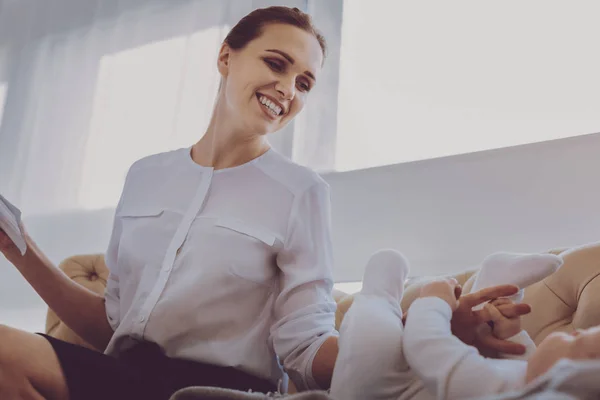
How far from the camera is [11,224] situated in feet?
3.55

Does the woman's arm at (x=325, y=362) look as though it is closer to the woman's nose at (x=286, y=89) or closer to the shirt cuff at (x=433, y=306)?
the shirt cuff at (x=433, y=306)

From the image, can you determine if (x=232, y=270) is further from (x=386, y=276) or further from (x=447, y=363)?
(x=447, y=363)

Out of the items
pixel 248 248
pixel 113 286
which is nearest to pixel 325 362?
pixel 248 248

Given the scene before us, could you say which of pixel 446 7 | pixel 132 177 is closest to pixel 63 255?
pixel 132 177

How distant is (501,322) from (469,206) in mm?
828

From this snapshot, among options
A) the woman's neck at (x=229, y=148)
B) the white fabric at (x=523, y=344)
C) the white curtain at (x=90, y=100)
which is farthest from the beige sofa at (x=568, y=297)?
the white curtain at (x=90, y=100)

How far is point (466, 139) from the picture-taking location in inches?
68.3

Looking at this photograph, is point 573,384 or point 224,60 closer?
point 573,384

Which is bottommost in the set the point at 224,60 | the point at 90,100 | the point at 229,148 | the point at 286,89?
the point at 229,148

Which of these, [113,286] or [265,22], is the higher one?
[265,22]

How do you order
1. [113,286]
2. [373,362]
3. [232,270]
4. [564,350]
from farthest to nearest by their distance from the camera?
1. [113,286]
2. [232,270]
3. [373,362]
4. [564,350]

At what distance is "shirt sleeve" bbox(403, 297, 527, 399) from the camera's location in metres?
0.67

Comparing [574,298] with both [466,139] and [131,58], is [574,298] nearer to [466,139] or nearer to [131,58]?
[466,139]

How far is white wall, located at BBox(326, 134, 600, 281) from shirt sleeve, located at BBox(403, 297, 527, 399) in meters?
0.81
